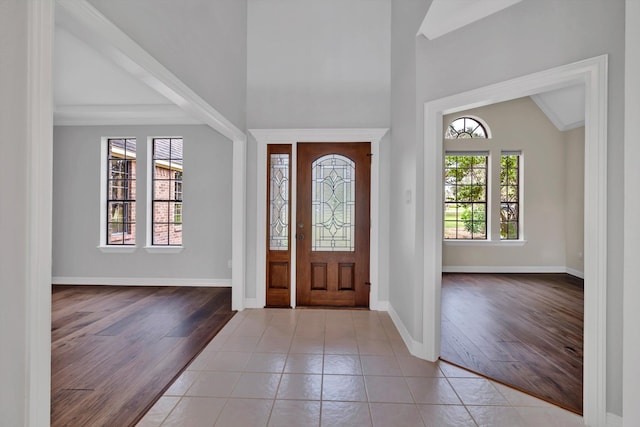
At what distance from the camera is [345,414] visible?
2.16m

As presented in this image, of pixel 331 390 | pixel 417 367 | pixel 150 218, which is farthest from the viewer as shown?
pixel 150 218

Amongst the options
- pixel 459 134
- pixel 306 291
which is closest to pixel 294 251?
pixel 306 291

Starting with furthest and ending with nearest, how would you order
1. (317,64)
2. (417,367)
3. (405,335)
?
(317,64), (405,335), (417,367)

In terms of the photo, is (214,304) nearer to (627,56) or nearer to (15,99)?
(15,99)

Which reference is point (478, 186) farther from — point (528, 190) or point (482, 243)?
point (482, 243)

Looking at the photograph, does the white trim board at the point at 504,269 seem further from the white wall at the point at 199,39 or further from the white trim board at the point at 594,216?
the white wall at the point at 199,39

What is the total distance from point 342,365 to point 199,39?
10.0 feet

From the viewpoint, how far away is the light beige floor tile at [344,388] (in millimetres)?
2342

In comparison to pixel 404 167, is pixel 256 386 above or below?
below

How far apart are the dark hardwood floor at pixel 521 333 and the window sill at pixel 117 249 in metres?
4.77

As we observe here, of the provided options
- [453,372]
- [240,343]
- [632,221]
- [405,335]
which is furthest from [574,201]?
[240,343]

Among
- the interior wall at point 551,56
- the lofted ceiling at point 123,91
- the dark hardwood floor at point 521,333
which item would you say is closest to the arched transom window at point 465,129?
the lofted ceiling at point 123,91

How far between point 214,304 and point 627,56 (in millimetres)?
4509

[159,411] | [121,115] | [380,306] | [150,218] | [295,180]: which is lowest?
[159,411]
